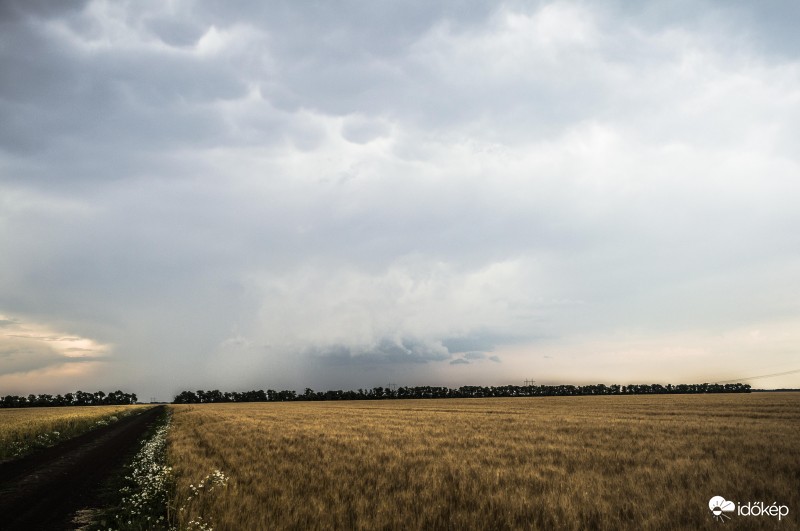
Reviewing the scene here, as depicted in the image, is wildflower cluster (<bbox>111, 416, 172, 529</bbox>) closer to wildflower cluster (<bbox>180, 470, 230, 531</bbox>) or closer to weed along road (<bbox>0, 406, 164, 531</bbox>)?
wildflower cluster (<bbox>180, 470, 230, 531</bbox>)

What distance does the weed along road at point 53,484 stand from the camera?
9719 millimetres

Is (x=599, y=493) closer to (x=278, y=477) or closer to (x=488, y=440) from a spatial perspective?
(x=278, y=477)

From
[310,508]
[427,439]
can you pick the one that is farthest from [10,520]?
[427,439]

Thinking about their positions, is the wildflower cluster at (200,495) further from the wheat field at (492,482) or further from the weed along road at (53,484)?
the weed along road at (53,484)

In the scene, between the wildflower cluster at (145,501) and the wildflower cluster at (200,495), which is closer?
the wildflower cluster at (200,495)

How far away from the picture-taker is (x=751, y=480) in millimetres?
10047

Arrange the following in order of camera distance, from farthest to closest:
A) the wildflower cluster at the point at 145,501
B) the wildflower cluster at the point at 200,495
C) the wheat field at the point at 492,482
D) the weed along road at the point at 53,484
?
the weed along road at the point at 53,484
the wildflower cluster at the point at 145,501
the wheat field at the point at 492,482
the wildflower cluster at the point at 200,495

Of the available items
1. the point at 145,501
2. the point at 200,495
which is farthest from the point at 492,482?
the point at 145,501

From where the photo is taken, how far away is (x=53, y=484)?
13.7m

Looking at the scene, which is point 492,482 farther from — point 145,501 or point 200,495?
point 145,501

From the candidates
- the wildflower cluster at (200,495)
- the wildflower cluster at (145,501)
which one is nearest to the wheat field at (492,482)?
the wildflower cluster at (200,495)

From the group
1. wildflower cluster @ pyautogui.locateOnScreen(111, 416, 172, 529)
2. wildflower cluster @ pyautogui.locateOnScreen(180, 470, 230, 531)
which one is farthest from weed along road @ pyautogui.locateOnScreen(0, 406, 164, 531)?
wildflower cluster @ pyautogui.locateOnScreen(180, 470, 230, 531)

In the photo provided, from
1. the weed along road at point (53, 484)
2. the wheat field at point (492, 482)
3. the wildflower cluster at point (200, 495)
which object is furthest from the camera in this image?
the weed along road at point (53, 484)

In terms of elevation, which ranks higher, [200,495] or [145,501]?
[200,495]
